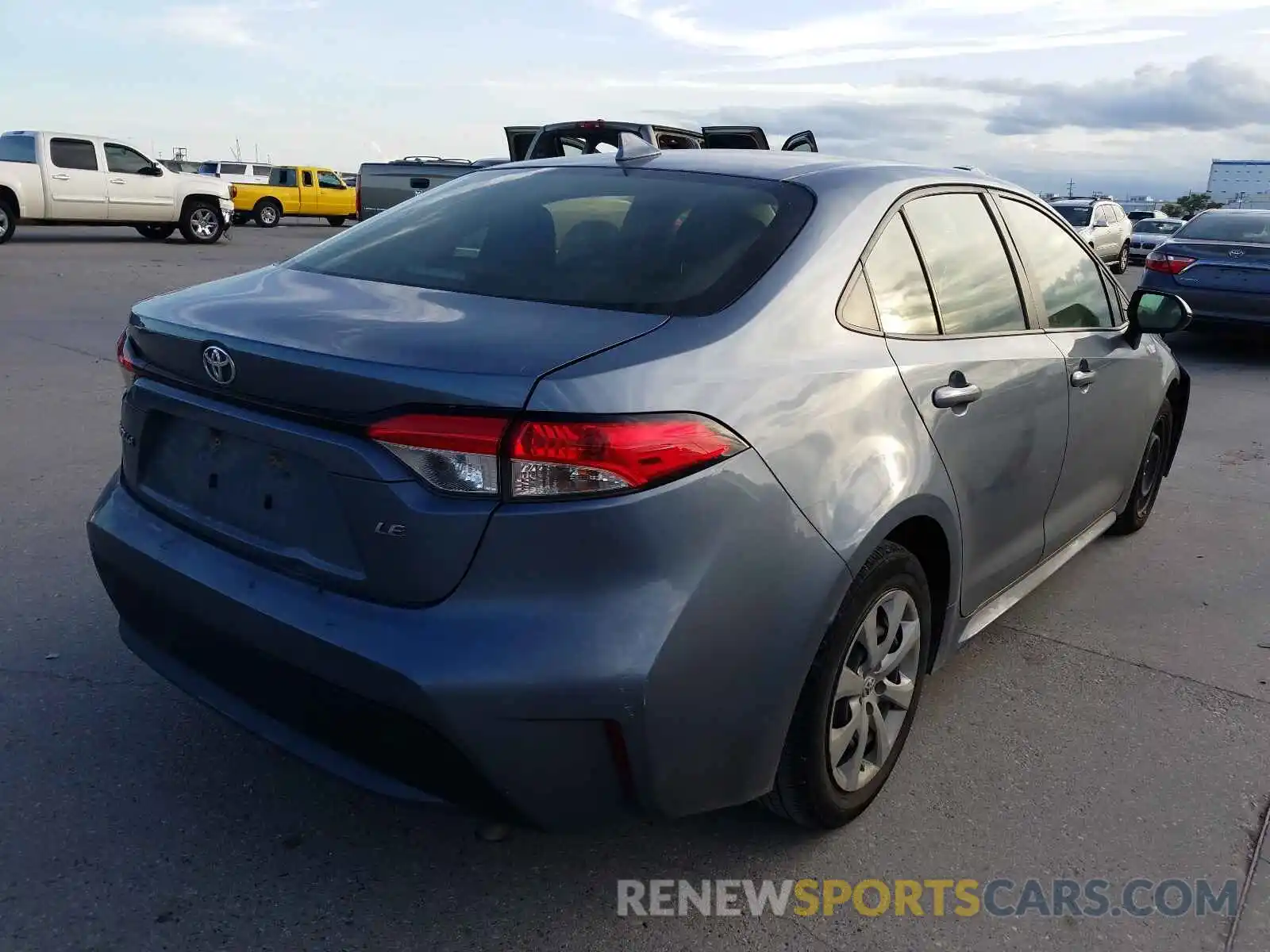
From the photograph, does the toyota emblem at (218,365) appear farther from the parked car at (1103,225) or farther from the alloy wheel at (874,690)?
the parked car at (1103,225)

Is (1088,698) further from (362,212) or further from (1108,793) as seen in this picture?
(362,212)

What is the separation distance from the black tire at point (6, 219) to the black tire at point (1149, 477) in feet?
60.6

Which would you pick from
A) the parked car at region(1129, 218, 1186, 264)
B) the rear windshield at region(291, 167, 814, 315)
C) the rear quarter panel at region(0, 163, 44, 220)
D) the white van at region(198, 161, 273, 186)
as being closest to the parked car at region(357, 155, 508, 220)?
the rear quarter panel at region(0, 163, 44, 220)

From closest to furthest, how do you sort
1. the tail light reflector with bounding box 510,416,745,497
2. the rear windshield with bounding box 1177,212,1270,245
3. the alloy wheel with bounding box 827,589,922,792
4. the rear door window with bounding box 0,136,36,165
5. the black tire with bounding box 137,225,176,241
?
the tail light reflector with bounding box 510,416,745,497 < the alloy wheel with bounding box 827,589,922,792 < the rear windshield with bounding box 1177,212,1270,245 < the rear door window with bounding box 0,136,36,165 < the black tire with bounding box 137,225,176,241

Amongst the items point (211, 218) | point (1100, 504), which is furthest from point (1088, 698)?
point (211, 218)

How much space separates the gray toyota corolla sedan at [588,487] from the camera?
2070 mm

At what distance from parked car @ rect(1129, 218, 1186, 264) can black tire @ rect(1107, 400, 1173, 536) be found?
26469 mm

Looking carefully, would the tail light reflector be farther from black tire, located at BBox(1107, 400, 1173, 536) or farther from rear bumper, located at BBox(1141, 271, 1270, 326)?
rear bumper, located at BBox(1141, 271, 1270, 326)

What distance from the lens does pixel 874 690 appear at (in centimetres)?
280

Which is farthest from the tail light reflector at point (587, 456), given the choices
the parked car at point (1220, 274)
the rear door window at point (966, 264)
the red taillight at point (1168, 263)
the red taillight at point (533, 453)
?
the red taillight at point (1168, 263)

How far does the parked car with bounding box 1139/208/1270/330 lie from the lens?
10352mm

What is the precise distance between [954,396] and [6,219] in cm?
1929

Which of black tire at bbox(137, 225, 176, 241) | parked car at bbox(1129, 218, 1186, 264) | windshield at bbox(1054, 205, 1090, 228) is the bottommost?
parked car at bbox(1129, 218, 1186, 264)

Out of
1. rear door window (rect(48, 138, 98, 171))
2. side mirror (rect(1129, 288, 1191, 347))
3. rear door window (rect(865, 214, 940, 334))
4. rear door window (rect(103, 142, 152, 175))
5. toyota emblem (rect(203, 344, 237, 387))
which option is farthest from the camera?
rear door window (rect(103, 142, 152, 175))
